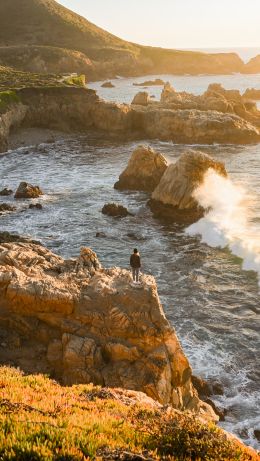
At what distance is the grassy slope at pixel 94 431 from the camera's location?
33.7ft

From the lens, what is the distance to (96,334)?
1942 cm

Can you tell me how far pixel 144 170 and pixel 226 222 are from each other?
44.7ft

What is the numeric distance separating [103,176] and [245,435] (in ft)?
148

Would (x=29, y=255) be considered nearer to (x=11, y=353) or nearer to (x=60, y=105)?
(x=11, y=353)

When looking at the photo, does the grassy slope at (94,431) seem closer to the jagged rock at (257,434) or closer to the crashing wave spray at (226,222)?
the jagged rock at (257,434)

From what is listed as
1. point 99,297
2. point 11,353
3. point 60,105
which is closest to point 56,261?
point 99,297

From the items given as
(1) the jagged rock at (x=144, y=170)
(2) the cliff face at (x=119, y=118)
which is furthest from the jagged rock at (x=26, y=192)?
(2) the cliff face at (x=119, y=118)

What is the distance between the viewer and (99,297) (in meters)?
20.2

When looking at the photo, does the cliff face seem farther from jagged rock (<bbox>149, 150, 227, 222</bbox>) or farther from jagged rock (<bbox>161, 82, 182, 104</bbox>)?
jagged rock (<bbox>149, 150, 227, 222</bbox>)

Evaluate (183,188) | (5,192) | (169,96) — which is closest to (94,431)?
(183,188)

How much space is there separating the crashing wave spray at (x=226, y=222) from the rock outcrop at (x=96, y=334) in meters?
17.0

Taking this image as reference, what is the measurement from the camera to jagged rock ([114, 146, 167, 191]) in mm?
53219

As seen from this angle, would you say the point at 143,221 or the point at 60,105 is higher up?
the point at 60,105

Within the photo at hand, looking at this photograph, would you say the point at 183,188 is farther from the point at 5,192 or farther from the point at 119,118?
the point at 119,118
